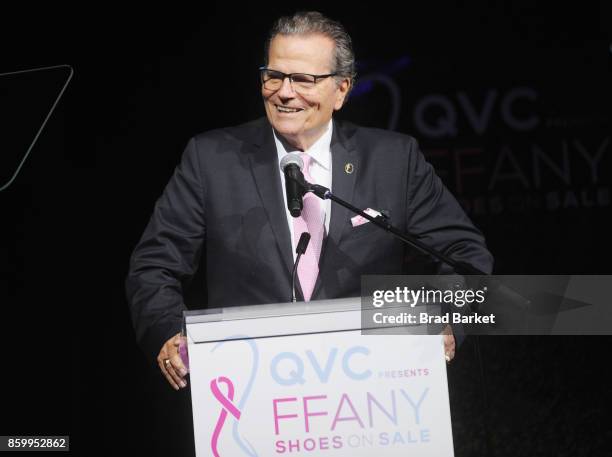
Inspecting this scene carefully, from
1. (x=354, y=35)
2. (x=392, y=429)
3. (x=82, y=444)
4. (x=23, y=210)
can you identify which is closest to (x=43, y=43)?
(x=23, y=210)

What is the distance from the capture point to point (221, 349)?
174 cm

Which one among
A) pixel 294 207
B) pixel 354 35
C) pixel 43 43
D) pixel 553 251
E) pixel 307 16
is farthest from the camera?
pixel 553 251

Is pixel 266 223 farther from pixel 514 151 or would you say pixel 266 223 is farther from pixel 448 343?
pixel 514 151

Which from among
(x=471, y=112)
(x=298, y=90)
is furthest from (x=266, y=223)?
(x=471, y=112)

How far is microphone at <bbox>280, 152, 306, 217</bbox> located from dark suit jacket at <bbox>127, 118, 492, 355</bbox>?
1.47 feet

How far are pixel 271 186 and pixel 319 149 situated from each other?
0.21m

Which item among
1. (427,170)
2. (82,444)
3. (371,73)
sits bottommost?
(82,444)

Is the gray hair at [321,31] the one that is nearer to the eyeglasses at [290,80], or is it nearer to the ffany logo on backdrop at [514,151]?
the eyeglasses at [290,80]

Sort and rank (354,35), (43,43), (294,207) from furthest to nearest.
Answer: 1. (354,35)
2. (43,43)
3. (294,207)

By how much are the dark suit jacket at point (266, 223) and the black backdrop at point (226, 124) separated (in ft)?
3.45

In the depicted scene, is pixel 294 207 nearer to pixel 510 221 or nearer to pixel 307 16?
pixel 307 16

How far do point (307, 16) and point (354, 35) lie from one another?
125 cm

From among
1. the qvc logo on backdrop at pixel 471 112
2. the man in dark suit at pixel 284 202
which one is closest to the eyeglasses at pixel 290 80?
the man in dark suit at pixel 284 202

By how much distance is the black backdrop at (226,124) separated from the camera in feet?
11.1
